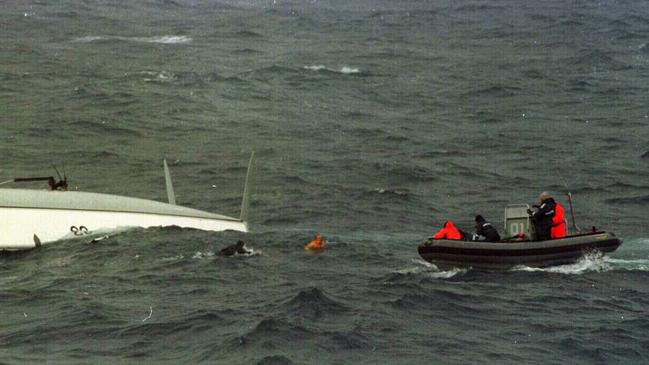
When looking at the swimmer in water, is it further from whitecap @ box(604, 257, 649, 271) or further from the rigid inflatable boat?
whitecap @ box(604, 257, 649, 271)

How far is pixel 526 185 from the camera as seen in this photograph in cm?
5278

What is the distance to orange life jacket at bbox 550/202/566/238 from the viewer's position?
120ft

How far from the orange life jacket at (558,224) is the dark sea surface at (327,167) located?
1231 millimetres

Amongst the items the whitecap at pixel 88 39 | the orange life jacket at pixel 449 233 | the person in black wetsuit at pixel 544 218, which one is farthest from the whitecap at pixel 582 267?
the whitecap at pixel 88 39

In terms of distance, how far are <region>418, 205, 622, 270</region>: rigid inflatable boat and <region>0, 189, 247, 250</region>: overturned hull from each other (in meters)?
11.8

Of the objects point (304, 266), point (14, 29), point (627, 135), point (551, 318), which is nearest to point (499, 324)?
point (551, 318)

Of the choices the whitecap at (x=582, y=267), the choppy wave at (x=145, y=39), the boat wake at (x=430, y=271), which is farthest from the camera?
the choppy wave at (x=145, y=39)

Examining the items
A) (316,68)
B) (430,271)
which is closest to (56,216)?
(430,271)

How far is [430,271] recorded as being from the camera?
36.6 meters

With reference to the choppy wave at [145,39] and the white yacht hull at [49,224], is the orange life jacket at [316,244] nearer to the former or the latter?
the white yacht hull at [49,224]

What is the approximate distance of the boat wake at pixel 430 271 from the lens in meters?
35.8

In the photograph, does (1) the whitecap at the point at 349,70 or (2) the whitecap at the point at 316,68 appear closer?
(1) the whitecap at the point at 349,70

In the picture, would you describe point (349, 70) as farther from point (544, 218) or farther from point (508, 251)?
point (508, 251)

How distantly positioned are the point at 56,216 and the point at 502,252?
16.9m
